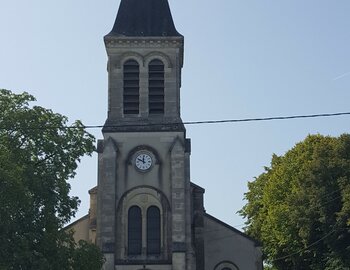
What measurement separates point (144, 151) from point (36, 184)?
42.8 feet

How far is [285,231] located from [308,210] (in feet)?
11.7

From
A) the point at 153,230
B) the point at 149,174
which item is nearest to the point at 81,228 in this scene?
the point at 153,230

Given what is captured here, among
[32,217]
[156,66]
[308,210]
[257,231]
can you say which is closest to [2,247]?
[32,217]

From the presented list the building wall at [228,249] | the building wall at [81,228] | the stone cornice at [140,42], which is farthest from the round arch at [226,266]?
the stone cornice at [140,42]

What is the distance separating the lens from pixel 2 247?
983 inches

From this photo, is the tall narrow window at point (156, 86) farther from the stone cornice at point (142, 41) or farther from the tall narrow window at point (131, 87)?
the stone cornice at point (142, 41)

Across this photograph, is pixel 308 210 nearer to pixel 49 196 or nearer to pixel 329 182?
pixel 329 182

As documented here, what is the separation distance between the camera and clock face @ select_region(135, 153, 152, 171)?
39.4 meters

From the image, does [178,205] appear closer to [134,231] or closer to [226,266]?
[134,231]

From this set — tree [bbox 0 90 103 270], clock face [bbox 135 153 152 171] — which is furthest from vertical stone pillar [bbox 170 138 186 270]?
tree [bbox 0 90 103 270]

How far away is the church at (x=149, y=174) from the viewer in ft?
125

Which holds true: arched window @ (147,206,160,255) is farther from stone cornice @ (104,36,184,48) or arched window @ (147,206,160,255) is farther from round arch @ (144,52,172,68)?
stone cornice @ (104,36,184,48)

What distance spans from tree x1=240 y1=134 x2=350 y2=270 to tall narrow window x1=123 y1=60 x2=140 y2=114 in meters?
12.0

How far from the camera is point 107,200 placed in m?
38.6
